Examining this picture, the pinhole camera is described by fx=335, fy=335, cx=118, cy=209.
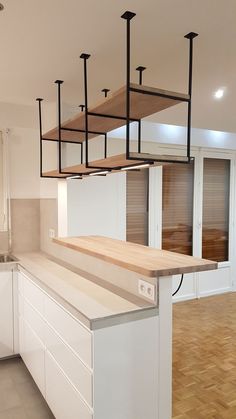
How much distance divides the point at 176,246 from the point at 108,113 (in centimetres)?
335

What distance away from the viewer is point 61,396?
7.07 ft

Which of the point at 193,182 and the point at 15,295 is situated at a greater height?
the point at 193,182

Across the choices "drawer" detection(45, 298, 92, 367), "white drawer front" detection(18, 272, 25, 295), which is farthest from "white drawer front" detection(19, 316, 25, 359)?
"drawer" detection(45, 298, 92, 367)

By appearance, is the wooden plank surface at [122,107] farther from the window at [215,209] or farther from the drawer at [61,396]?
the window at [215,209]

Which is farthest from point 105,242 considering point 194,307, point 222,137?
point 222,137

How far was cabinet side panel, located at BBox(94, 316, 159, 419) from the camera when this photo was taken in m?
1.77

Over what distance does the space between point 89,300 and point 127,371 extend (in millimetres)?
455

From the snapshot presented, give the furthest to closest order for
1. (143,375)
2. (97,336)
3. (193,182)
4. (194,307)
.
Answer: (193,182) < (194,307) < (143,375) < (97,336)

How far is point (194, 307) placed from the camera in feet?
16.2

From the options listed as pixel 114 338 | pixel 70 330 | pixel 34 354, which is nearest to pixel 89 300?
pixel 70 330

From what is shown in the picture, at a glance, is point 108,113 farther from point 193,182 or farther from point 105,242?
point 193,182

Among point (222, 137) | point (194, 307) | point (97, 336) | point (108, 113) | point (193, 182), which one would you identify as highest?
point (222, 137)

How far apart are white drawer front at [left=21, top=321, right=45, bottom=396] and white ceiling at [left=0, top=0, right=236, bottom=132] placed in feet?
7.02

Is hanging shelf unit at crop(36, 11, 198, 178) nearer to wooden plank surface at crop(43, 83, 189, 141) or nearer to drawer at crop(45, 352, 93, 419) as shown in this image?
wooden plank surface at crop(43, 83, 189, 141)
